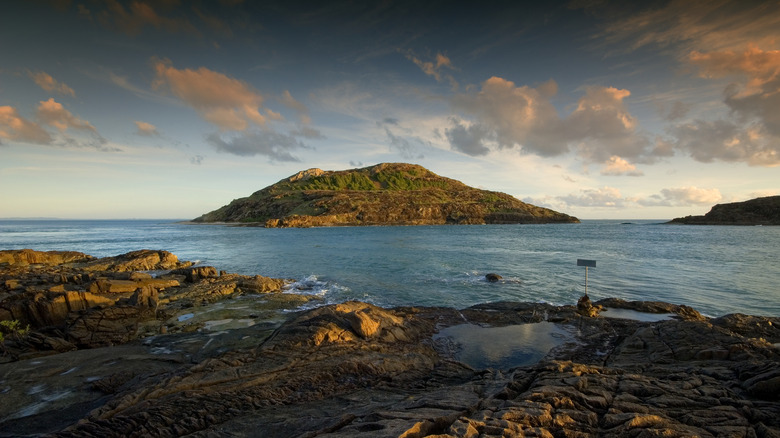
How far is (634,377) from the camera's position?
25.3ft

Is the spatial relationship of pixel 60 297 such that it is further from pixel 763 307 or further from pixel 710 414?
pixel 763 307

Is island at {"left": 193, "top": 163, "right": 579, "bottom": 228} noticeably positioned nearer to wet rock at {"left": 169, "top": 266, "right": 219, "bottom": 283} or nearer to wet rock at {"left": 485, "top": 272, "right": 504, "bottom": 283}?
wet rock at {"left": 169, "top": 266, "right": 219, "bottom": 283}

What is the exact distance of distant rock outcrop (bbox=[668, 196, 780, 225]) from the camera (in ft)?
437

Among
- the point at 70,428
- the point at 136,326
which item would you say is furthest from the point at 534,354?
the point at 136,326

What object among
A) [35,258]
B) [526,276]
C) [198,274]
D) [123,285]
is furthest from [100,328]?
[35,258]

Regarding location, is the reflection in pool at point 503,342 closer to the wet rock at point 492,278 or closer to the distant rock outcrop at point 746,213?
the wet rock at point 492,278

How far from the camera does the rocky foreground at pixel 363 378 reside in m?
5.88

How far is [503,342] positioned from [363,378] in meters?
7.45

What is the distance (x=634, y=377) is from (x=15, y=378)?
17.7 meters

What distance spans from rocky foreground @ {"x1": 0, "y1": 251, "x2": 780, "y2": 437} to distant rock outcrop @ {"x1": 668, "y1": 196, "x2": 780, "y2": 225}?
185m

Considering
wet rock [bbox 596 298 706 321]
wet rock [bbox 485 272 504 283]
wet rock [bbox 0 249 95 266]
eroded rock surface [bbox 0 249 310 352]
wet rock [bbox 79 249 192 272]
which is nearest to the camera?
eroded rock surface [bbox 0 249 310 352]

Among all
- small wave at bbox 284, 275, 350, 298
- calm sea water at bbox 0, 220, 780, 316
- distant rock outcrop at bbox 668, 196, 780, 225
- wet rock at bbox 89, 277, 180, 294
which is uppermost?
distant rock outcrop at bbox 668, 196, 780, 225

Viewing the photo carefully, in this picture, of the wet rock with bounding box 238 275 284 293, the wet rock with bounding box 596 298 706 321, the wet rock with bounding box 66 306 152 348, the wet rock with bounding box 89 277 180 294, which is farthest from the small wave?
the wet rock with bounding box 596 298 706 321

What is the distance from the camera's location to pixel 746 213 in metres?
141
